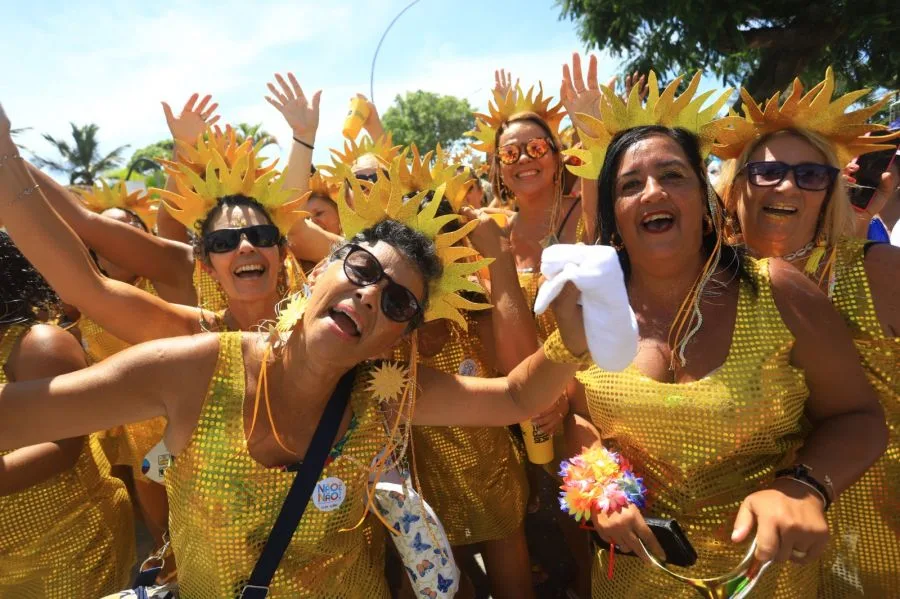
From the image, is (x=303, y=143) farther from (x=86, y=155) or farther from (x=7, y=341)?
(x=86, y=155)

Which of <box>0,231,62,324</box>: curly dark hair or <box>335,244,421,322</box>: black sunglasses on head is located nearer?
<box>335,244,421,322</box>: black sunglasses on head

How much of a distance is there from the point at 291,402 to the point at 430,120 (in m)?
37.1

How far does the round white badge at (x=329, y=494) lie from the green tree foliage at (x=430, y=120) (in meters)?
35.8

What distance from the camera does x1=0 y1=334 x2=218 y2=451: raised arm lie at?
1.74 m

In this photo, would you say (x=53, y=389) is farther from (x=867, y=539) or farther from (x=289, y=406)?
(x=867, y=539)

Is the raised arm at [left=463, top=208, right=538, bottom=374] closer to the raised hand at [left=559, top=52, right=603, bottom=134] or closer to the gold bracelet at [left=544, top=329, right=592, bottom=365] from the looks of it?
the raised hand at [left=559, top=52, right=603, bottom=134]

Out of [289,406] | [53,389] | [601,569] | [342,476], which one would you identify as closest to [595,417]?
[601,569]

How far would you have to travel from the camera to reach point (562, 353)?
1.62 meters

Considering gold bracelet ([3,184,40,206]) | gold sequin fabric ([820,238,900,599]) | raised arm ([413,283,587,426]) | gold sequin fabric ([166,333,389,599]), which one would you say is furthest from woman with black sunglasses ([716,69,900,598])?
gold bracelet ([3,184,40,206])

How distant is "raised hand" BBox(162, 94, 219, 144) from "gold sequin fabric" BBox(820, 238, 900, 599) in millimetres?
3295

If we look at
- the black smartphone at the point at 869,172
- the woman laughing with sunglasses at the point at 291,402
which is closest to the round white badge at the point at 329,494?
the woman laughing with sunglasses at the point at 291,402

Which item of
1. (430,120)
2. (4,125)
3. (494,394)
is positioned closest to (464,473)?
(494,394)

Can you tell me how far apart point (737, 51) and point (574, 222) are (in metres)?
9.68

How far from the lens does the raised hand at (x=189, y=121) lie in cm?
367
